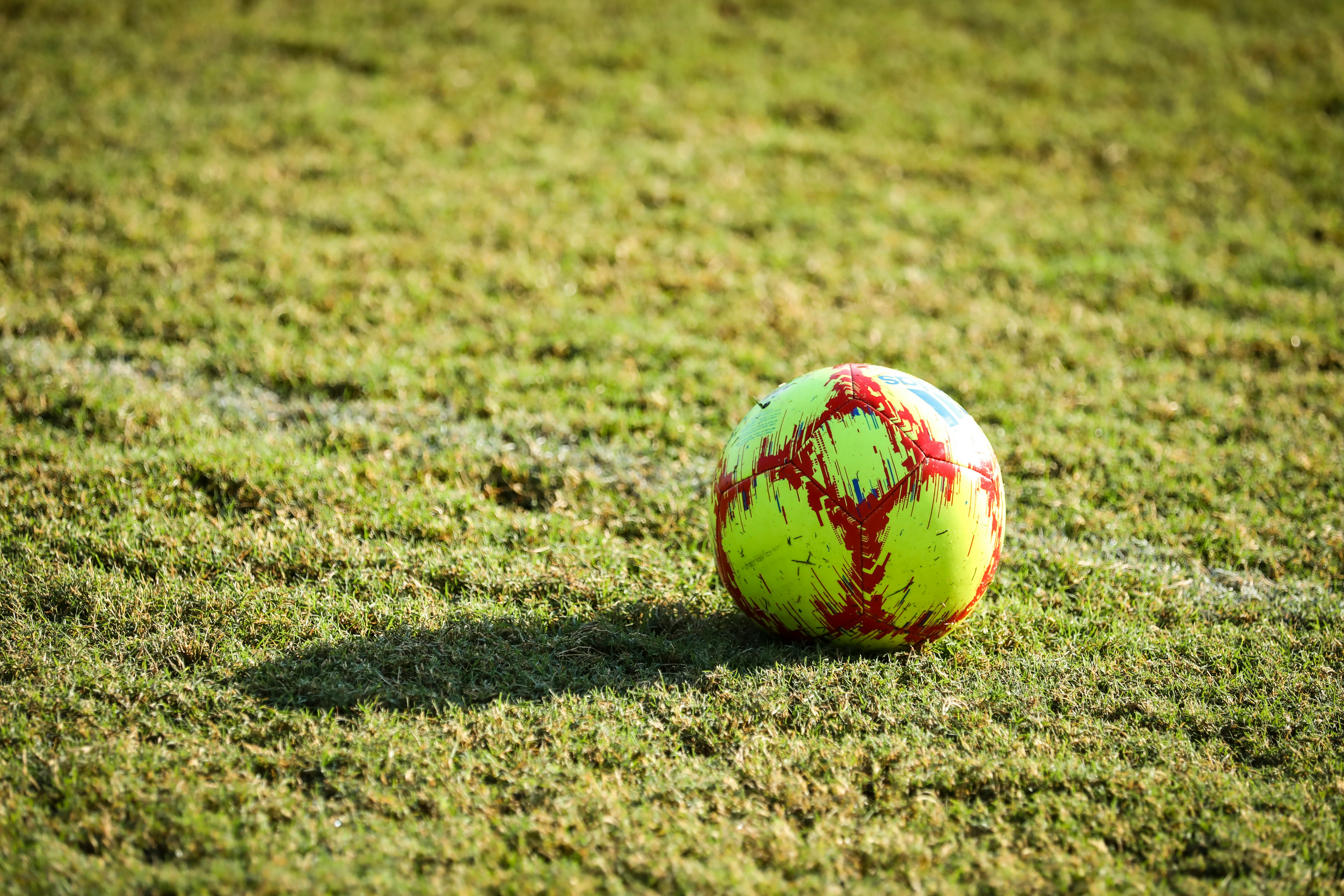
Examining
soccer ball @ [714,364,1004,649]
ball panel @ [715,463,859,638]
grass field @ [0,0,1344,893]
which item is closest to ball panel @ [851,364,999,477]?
soccer ball @ [714,364,1004,649]

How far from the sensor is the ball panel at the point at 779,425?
3.72 metres

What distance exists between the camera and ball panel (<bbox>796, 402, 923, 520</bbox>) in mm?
3605

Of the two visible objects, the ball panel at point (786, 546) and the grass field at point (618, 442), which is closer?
the grass field at point (618, 442)

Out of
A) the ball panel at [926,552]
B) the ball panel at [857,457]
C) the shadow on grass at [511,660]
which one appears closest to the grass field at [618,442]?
the shadow on grass at [511,660]

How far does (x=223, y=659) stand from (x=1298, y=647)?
13.4 ft

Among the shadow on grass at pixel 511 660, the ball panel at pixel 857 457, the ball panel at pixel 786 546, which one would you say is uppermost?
the ball panel at pixel 857 457

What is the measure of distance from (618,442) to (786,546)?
2121 millimetres

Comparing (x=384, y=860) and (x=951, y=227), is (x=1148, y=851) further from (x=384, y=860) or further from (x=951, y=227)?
(x=951, y=227)

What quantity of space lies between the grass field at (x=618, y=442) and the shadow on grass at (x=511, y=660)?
18mm

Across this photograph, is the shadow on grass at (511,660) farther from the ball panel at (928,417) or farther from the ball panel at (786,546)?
the ball panel at (928,417)

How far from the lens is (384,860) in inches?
119

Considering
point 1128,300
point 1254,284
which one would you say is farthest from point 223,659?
point 1254,284

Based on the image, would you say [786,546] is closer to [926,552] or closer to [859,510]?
[859,510]

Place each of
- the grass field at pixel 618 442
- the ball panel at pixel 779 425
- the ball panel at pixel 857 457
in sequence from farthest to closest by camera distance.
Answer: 1. the ball panel at pixel 779 425
2. the ball panel at pixel 857 457
3. the grass field at pixel 618 442
